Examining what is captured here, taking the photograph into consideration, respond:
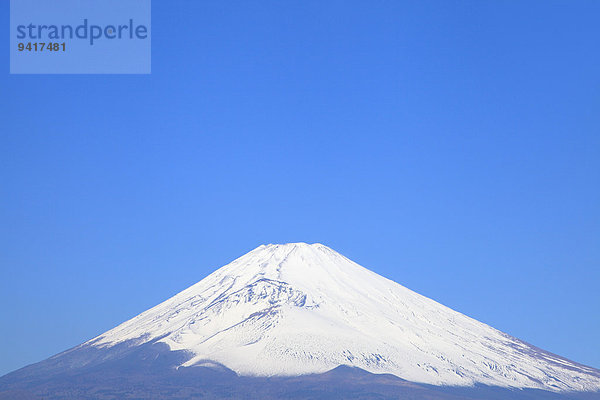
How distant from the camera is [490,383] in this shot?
183000 millimetres

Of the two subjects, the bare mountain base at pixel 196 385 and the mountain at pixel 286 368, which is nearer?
the bare mountain base at pixel 196 385

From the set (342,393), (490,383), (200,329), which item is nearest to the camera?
(342,393)

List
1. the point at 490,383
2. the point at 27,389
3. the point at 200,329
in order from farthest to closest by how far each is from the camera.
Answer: the point at 200,329, the point at 490,383, the point at 27,389

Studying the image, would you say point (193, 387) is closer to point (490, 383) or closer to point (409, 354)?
point (409, 354)

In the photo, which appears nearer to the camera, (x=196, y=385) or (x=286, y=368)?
(x=196, y=385)

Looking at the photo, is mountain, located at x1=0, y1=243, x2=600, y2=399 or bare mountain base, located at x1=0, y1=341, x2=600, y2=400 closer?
bare mountain base, located at x1=0, y1=341, x2=600, y2=400

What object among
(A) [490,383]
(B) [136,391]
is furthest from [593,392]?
(B) [136,391]

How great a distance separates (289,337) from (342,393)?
31330mm

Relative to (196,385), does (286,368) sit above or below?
above

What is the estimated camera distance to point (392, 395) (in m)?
156

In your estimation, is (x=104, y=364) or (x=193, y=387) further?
(x=104, y=364)

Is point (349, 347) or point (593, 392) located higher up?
point (349, 347)

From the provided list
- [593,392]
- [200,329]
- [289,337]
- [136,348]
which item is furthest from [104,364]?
[593,392]

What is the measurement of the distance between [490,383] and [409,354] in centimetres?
1930
